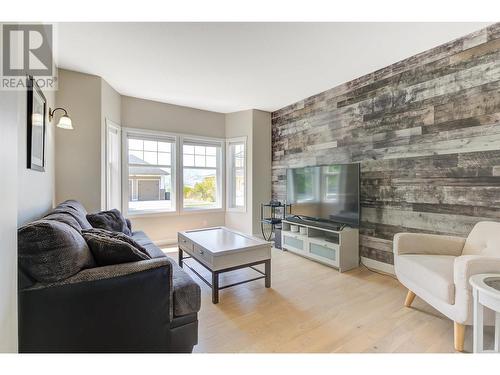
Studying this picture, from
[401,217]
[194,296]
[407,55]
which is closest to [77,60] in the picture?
[194,296]

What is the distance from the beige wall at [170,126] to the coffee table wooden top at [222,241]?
4.83 feet

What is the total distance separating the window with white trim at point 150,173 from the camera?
387cm

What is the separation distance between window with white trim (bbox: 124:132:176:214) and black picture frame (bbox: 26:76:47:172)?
165 cm

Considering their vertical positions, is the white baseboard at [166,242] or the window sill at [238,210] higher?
the window sill at [238,210]

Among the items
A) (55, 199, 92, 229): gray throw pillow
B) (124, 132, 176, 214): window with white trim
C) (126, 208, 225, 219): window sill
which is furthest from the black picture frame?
(126, 208, 225, 219): window sill

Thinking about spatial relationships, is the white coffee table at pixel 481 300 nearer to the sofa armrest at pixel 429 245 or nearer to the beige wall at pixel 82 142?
the sofa armrest at pixel 429 245

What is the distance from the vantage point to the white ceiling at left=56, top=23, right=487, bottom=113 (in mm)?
2055

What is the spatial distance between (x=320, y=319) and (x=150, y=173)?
3.47 m

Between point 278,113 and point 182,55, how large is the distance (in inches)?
93.0

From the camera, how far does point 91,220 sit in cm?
233

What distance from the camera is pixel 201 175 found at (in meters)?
4.57

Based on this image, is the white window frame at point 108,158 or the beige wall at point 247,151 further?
the beige wall at point 247,151

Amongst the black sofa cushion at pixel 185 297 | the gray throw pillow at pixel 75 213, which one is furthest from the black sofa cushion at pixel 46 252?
the gray throw pillow at pixel 75 213
